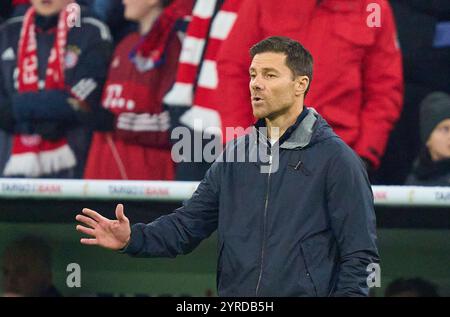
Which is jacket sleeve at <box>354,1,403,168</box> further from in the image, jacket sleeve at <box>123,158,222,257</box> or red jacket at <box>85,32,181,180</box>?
jacket sleeve at <box>123,158,222,257</box>

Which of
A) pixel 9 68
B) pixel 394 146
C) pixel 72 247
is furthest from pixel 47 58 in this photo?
pixel 394 146

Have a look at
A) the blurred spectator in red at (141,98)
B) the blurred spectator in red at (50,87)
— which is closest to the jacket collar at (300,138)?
the blurred spectator in red at (141,98)

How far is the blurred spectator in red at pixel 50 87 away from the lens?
267 inches

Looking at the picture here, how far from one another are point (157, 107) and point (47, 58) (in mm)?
879

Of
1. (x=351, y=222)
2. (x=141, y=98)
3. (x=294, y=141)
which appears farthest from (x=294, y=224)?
(x=141, y=98)

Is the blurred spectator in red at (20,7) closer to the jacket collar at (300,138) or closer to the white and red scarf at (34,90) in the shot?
the white and red scarf at (34,90)

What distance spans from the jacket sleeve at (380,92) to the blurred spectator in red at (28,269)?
2292 millimetres

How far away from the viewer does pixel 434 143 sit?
252 inches

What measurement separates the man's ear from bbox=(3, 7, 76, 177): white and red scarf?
310 centimetres

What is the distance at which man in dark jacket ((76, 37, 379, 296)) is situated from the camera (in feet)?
12.2

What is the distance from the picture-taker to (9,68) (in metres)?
6.93

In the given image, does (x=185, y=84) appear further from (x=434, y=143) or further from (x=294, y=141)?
(x=294, y=141)

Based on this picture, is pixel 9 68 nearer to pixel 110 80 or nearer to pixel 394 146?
pixel 110 80

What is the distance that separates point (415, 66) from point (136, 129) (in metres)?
1.91
